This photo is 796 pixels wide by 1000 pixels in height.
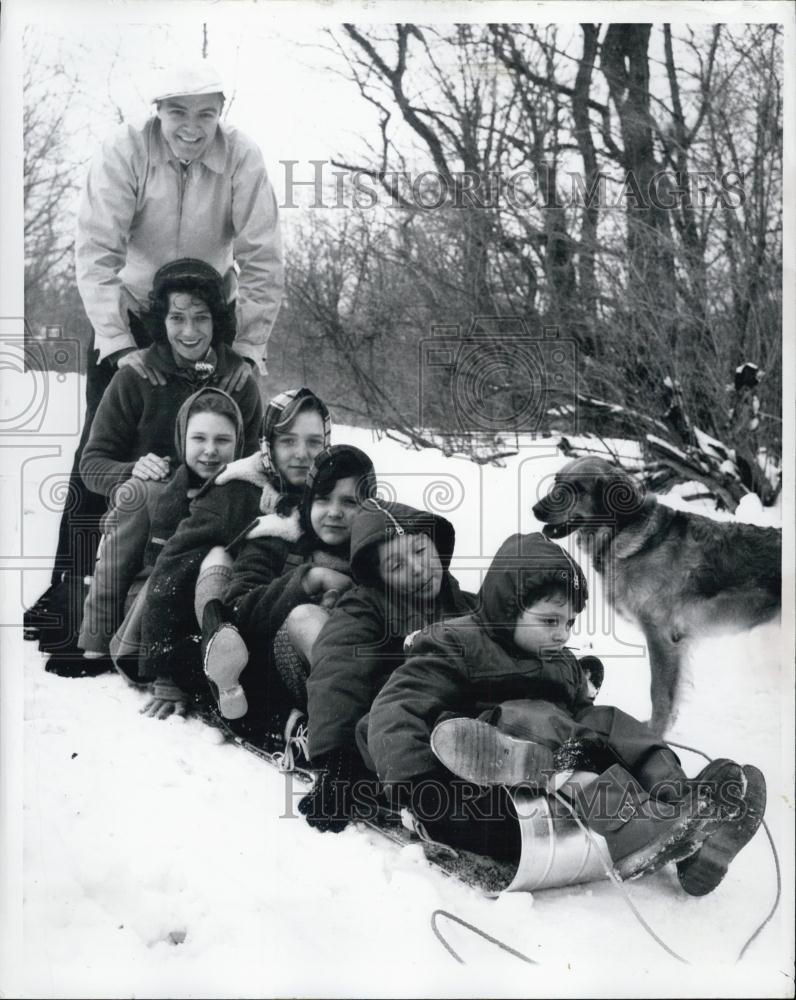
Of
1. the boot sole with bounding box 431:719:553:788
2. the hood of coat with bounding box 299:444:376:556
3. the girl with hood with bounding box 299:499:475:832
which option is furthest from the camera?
the hood of coat with bounding box 299:444:376:556

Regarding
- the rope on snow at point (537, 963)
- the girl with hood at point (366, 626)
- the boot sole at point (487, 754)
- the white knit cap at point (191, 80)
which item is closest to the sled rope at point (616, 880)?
the rope on snow at point (537, 963)

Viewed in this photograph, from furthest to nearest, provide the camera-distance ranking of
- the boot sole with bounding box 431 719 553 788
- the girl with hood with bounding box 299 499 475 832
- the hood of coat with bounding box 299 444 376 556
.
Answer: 1. the hood of coat with bounding box 299 444 376 556
2. the girl with hood with bounding box 299 499 475 832
3. the boot sole with bounding box 431 719 553 788

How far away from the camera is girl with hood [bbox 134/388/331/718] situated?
3988 mm

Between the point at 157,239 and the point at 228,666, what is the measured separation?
1.51 metres

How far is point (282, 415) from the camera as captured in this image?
4.02m

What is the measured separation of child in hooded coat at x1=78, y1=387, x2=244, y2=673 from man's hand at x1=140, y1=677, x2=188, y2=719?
21 cm

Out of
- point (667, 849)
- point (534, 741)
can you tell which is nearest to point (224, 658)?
point (534, 741)

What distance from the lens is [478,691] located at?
383 centimetres

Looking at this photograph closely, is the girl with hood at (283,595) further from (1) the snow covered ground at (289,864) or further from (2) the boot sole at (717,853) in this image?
(2) the boot sole at (717,853)

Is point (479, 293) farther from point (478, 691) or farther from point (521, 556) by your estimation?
point (478, 691)

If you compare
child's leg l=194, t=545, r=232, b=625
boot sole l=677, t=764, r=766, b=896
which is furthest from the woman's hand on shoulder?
boot sole l=677, t=764, r=766, b=896

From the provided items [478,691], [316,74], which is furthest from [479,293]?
[478,691]

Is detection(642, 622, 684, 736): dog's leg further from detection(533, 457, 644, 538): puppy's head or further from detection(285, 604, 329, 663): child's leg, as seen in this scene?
detection(285, 604, 329, 663): child's leg

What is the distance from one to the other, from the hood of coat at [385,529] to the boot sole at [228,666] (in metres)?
0.48
